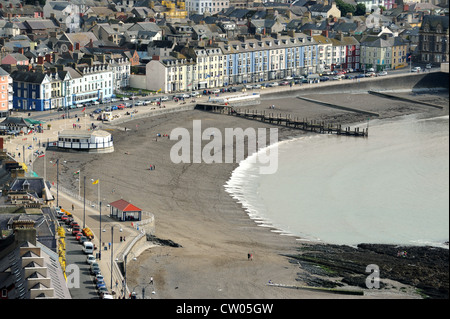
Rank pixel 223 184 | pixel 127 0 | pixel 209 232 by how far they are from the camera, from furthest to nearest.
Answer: pixel 127 0, pixel 223 184, pixel 209 232

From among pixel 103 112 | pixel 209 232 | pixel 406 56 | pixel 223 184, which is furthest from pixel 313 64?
pixel 209 232

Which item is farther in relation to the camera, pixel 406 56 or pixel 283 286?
pixel 406 56

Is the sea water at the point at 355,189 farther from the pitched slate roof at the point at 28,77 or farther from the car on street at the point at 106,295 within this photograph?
the pitched slate roof at the point at 28,77

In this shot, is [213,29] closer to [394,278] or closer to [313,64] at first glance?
[313,64]

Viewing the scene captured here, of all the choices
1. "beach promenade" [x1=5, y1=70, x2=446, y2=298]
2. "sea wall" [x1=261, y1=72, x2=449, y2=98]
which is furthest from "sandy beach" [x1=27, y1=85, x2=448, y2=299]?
"sea wall" [x1=261, y1=72, x2=449, y2=98]

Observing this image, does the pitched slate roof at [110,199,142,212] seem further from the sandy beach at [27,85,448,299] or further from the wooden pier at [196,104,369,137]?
the wooden pier at [196,104,369,137]

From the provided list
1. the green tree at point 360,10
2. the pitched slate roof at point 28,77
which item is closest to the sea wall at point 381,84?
the pitched slate roof at point 28,77

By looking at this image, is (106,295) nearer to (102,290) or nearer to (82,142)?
(102,290)
